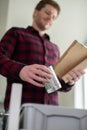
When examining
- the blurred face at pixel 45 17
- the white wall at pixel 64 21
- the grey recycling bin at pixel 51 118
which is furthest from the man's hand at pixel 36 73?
the white wall at pixel 64 21

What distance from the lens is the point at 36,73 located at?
35.4 inches

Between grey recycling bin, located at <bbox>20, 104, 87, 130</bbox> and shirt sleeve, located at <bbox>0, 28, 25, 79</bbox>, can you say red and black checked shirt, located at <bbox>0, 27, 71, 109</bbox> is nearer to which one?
shirt sleeve, located at <bbox>0, 28, 25, 79</bbox>

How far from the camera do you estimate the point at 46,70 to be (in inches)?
35.2

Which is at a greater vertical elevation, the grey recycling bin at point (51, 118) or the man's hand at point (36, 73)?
the man's hand at point (36, 73)

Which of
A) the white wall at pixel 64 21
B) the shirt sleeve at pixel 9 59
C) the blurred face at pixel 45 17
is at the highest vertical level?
the white wall at pixel 64 21

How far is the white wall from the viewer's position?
1.85m

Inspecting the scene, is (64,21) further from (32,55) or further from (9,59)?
(9,59)

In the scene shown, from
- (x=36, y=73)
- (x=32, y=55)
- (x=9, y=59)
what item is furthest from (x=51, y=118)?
(x=32, y=55)

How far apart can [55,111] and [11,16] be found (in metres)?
1.14

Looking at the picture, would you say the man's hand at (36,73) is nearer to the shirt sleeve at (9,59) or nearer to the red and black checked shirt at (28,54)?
the shirt sleeve at (9,59)

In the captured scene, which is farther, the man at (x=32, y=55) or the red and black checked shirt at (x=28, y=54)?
the red and black checked shirt at (x=28, y=54)

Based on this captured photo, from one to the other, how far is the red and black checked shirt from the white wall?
481 millimetres

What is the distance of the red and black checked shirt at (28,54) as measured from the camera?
3.86ft

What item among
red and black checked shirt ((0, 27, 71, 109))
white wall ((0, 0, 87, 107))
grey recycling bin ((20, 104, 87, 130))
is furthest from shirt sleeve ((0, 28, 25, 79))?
white wall ((0, 0, 87, 107))
